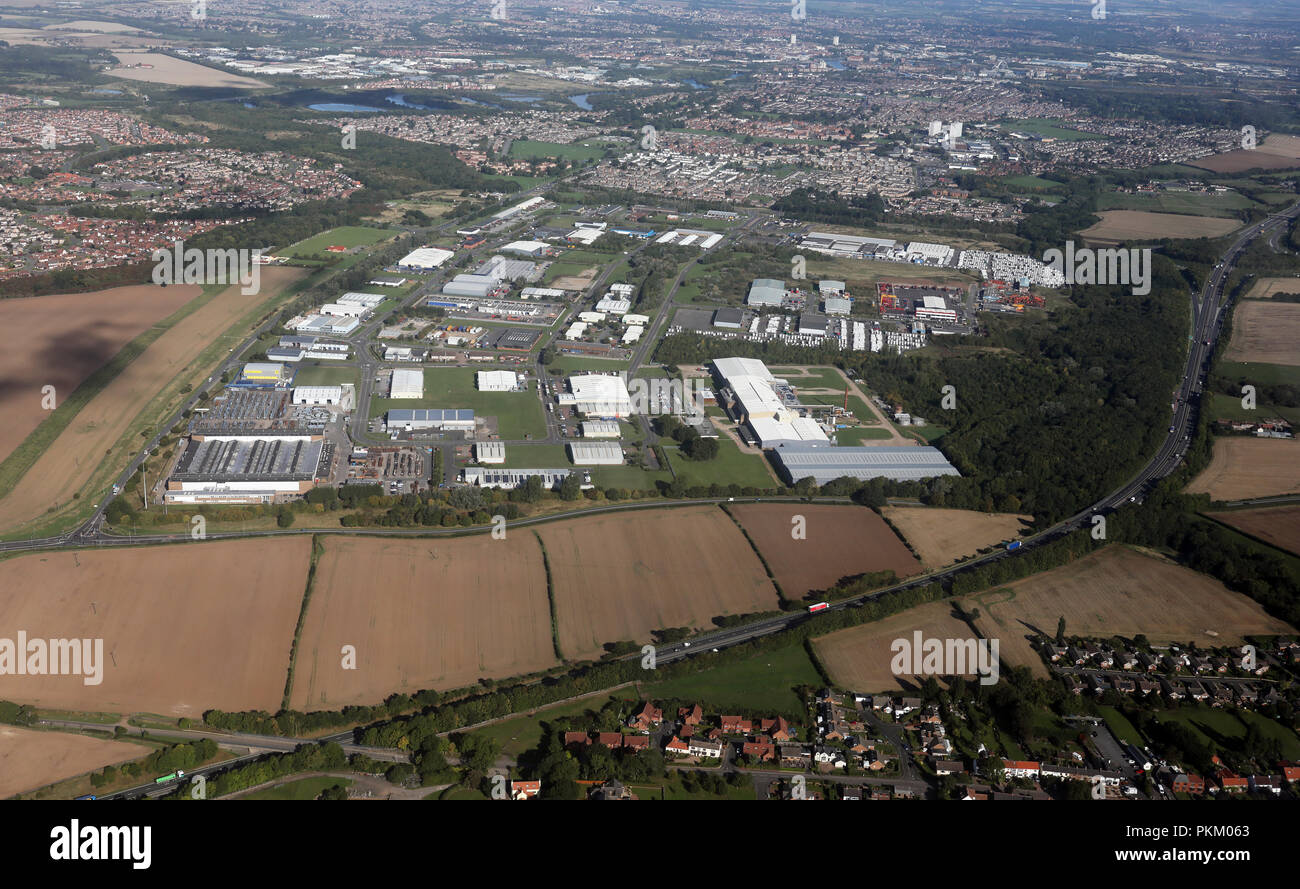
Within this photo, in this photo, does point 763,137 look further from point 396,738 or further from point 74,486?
point 396,738

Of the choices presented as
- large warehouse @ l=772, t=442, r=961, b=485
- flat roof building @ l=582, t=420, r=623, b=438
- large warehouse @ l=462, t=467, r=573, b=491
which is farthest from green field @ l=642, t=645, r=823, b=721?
flat roof building @ l=582, t=420, r=623, b=438

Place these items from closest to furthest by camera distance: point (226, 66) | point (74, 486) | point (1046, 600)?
point (1046, 600), point (74, 486), point (226, 66)

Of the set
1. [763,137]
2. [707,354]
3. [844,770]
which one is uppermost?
[763,137]

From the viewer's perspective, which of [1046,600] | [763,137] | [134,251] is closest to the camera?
[1046,600]

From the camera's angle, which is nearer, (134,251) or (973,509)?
(973,509)

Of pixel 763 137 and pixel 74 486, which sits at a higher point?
pixel 763 137

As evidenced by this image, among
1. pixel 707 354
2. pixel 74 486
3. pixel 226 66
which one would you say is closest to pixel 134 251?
pixel 74 486

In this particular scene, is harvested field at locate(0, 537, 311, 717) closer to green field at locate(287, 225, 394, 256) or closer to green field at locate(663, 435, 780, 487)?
green field at locate(663, 435, 780, 487)
